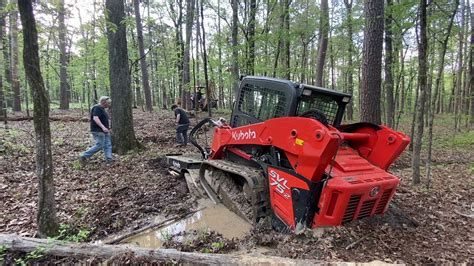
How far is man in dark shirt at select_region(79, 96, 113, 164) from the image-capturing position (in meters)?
7.85

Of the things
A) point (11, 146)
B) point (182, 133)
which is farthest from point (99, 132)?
point (182, 133)

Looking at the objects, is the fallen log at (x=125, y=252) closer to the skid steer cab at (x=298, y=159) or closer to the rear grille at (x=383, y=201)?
the skid steer cab at (x=298, y=159)

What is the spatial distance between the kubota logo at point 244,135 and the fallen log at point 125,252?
208 centimetres

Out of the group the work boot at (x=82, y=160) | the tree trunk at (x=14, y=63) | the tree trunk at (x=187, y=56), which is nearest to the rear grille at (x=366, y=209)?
the work boot at (x=82, y=160)

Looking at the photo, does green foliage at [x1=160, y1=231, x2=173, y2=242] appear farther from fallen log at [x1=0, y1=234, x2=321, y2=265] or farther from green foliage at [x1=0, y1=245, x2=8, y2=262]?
green foliage at [x1=0, y1=245, x2=8, y2=262]

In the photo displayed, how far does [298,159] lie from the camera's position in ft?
13.1

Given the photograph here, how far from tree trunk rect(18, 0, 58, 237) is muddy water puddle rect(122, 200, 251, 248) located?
106 centimetres

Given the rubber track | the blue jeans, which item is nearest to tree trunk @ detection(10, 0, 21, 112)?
the blue jeans

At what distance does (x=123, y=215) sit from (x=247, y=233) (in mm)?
2169

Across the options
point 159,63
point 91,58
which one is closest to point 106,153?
point 91,58

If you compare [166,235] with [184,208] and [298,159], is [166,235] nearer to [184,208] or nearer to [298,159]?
[184,208]

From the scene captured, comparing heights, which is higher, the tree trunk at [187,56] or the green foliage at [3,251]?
the tree trunk at [187,56]

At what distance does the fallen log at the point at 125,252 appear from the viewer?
10.0ft

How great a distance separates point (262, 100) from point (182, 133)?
20.3 ft
